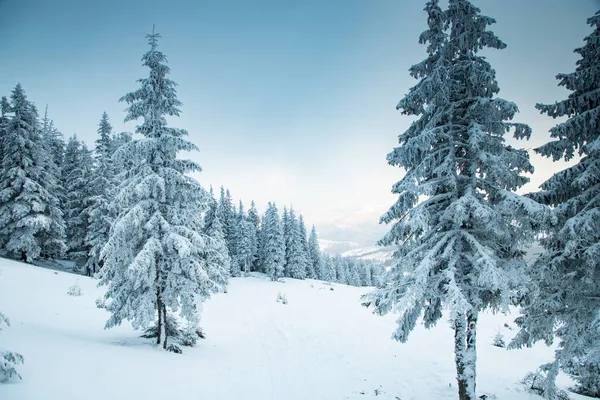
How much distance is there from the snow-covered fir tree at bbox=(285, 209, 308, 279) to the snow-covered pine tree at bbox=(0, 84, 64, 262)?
38.8m

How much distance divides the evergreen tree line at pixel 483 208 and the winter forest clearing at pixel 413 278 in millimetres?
57

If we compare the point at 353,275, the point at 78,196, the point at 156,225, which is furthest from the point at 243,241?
the point at 353,275

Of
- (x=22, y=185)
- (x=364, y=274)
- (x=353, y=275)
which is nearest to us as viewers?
(x=22, y=185)

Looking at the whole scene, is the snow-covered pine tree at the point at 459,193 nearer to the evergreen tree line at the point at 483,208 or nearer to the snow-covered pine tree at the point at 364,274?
the evergreen tree line at the point at 483,208

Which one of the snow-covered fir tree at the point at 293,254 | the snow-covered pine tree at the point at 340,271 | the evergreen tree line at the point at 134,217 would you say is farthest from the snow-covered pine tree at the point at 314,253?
the snow-covered pine tree at the point at 340,271

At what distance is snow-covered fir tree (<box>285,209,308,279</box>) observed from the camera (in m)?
60.0

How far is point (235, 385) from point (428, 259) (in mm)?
8382

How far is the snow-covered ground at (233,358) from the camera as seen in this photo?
8859 mm

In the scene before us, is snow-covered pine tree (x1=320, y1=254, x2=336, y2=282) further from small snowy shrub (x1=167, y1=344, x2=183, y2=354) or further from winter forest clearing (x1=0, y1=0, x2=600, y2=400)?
small snowy shrub (x1=167, y1=344, x2=183, y2=354)

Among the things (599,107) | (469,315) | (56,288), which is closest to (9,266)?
(56,288)

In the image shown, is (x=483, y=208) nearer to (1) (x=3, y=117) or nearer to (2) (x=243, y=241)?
(1) (x=3, y=117)

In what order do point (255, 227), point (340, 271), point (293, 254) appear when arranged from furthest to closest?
1. point (340, 271)
2. point (255, 227)
3. point (293, 254)

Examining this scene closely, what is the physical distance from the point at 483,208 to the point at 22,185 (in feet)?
114

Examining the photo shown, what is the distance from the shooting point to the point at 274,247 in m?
54.2
